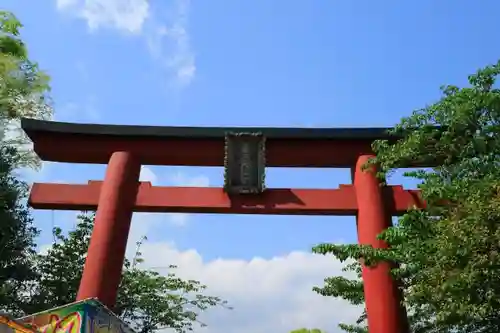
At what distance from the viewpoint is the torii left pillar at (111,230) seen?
353 inches

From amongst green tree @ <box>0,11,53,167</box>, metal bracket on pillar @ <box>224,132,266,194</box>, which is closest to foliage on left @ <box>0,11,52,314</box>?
green tree @ <box>0,11,53,167</box>

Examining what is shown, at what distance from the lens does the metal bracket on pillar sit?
33.1ft

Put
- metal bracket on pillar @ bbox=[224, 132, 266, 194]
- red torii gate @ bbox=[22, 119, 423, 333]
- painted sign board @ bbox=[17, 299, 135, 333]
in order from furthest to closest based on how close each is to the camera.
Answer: metal bracket on pillar @ bbox=[224, 132, 266, 194]
red torii gate @ bbox=[22, 119, 423, 333]
painted sign board @ bbox=[17, 299, 135, 333]

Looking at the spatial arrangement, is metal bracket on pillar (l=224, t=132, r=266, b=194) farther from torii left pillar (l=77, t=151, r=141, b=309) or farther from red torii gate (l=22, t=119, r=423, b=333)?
torii left pillar (l=77, t=151, r=141, b=309)

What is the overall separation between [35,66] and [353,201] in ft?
26.4

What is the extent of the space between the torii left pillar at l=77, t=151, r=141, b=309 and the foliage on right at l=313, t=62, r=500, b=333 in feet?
12.8

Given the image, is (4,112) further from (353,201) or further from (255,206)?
(353,201)

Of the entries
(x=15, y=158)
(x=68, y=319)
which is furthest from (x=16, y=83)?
(x=68, y=319)

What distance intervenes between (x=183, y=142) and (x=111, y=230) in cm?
244

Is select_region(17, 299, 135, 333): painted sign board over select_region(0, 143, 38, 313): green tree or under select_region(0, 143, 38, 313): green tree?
under

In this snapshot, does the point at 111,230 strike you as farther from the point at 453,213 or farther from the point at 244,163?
the point at 453,213

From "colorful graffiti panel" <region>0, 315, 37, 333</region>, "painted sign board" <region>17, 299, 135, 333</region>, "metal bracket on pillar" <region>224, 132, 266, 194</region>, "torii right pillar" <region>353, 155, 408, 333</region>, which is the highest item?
"metal bracket on pillar" <region>224, 132, 266, 194</region>

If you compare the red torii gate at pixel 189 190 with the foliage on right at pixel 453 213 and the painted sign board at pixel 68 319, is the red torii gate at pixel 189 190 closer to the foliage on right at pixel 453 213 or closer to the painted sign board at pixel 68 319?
the foliage on right at pixel 453 213

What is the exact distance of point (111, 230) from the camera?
9.48 meters
